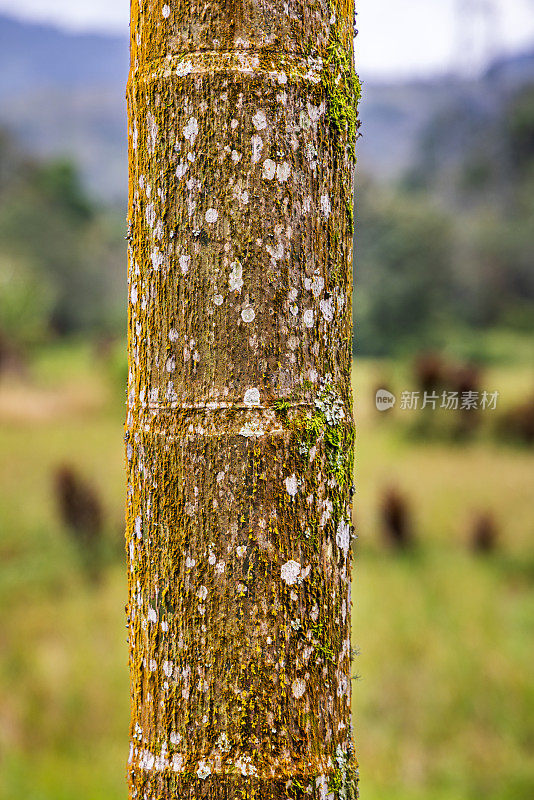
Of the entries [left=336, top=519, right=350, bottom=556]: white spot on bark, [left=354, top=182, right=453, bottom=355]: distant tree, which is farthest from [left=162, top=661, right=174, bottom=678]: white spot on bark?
[left=354, top=182, right=453, bottom=355]: distant tree

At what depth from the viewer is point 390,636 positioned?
21.9 ft

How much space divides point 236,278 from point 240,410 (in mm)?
209

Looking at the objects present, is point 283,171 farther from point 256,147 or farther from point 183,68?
point 183,68

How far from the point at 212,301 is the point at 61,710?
→ 5334mm

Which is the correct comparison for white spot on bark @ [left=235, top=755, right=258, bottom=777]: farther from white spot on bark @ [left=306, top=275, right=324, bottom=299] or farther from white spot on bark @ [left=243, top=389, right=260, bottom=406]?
white spot on bark @ [left=306, top=275, right=324, bottom=299]

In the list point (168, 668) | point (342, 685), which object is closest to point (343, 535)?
point (342, 685)

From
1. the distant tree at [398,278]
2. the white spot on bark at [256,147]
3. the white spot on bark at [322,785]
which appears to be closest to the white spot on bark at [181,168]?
the white spot on bark at [256,147]

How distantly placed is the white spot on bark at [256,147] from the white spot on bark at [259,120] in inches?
0.5

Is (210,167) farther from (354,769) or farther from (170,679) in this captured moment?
(354,769)

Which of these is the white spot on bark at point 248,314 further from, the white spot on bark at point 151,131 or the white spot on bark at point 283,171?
the white spot on bark at point 151,131

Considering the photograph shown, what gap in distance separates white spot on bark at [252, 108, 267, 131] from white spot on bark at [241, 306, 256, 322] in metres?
0.29

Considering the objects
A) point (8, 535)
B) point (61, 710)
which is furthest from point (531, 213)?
point (61, 710)

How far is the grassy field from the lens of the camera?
17.5 feet

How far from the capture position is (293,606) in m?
1.29
